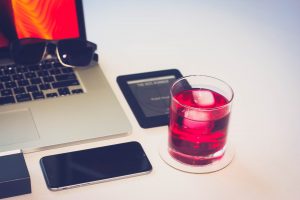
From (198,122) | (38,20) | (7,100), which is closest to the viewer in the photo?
(198,122)

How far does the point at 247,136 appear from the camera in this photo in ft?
2.81

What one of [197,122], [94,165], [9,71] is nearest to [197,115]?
[197,122]

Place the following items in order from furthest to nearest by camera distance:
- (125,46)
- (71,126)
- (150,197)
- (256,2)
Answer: (256,2) < (125,46) < (71,126) < (150,197)

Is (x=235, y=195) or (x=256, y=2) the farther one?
(x=256, y=2)

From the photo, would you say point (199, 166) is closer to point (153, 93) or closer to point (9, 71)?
point (153, 93)

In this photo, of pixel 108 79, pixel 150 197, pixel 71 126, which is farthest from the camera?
pixel 108 79

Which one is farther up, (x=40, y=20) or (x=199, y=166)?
(x=40, y=20)

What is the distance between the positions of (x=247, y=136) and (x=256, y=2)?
0.56 m

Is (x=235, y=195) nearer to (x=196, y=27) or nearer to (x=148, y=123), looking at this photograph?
(x=148, y=123)

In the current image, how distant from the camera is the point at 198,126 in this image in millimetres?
750

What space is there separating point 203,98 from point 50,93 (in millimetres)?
274

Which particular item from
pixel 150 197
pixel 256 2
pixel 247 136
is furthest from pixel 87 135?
pixel 256 2

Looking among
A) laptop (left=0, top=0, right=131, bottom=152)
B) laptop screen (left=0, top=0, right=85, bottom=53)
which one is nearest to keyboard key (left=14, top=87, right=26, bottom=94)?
laptop (left=0, top=0, right=131, bottom=152)

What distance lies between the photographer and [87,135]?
2.68 feet
